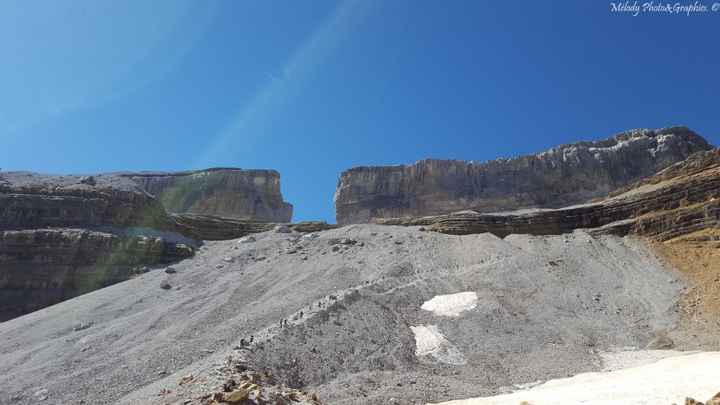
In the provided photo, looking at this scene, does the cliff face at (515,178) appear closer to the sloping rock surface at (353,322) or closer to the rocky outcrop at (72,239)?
the sloping rock surface at (353,322)

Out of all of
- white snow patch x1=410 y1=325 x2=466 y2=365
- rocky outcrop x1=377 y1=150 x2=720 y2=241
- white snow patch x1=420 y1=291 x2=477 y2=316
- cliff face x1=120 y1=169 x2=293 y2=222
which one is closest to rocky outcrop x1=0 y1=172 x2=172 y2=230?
rocky outcrop x1=377 y1=150 x2=720 y2=241

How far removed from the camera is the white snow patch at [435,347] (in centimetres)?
1480

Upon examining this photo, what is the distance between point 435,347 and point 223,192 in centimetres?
4752

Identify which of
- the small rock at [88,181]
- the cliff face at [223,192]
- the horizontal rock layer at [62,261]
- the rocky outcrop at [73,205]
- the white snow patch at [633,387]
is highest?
the cliff face at [223,192]

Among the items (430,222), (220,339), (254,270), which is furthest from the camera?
(430,222)

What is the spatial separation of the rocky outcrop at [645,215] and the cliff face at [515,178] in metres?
19.5

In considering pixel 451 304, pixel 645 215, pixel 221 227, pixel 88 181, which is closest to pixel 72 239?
pixel 88 181

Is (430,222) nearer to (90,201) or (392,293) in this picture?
(392,293)

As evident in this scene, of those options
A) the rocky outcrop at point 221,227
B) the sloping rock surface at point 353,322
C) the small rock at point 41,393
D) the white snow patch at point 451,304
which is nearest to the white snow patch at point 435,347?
the sloping rock surface at point 353,322

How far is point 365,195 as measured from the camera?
60.9 m

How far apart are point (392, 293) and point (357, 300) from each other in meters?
2.00

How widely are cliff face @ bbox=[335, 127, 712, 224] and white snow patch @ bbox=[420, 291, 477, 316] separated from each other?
119 feet

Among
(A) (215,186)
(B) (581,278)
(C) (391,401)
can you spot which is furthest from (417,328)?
(A) (215,186)

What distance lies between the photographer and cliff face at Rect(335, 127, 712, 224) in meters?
52.5
